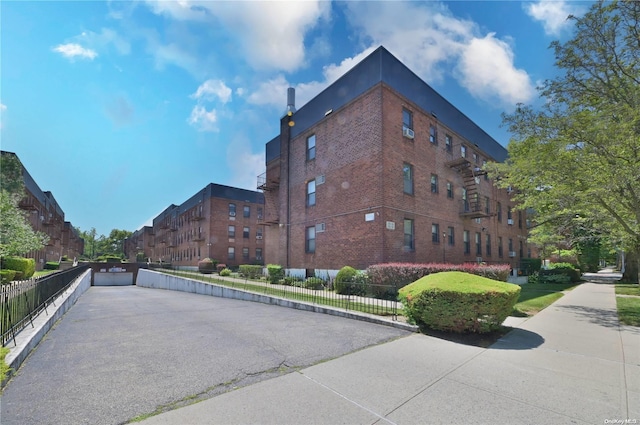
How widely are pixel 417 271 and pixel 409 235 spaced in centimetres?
517

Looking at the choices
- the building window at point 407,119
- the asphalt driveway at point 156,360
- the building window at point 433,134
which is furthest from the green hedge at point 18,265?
the building window at point 433,134

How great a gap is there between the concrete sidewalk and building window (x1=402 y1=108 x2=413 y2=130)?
1388 cm

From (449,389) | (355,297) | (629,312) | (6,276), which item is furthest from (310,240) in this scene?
(6,276)

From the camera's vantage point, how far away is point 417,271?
41.0ft

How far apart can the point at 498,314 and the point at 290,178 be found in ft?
57.9

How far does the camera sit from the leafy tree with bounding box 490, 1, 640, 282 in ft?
31.2

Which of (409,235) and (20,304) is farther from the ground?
(409,235)

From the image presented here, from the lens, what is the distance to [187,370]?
488 centimetres

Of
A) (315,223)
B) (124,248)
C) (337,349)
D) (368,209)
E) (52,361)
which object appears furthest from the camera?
(124,248)

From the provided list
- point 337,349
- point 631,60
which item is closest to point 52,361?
point 337,349

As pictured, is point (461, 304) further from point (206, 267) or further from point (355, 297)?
point (206, 267)

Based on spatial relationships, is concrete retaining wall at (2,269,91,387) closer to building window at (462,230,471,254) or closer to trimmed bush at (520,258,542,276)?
building window at (462,230,471,254)

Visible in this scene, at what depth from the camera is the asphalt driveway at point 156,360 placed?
3.75 metres

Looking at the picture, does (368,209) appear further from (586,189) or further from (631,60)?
(631,60)
